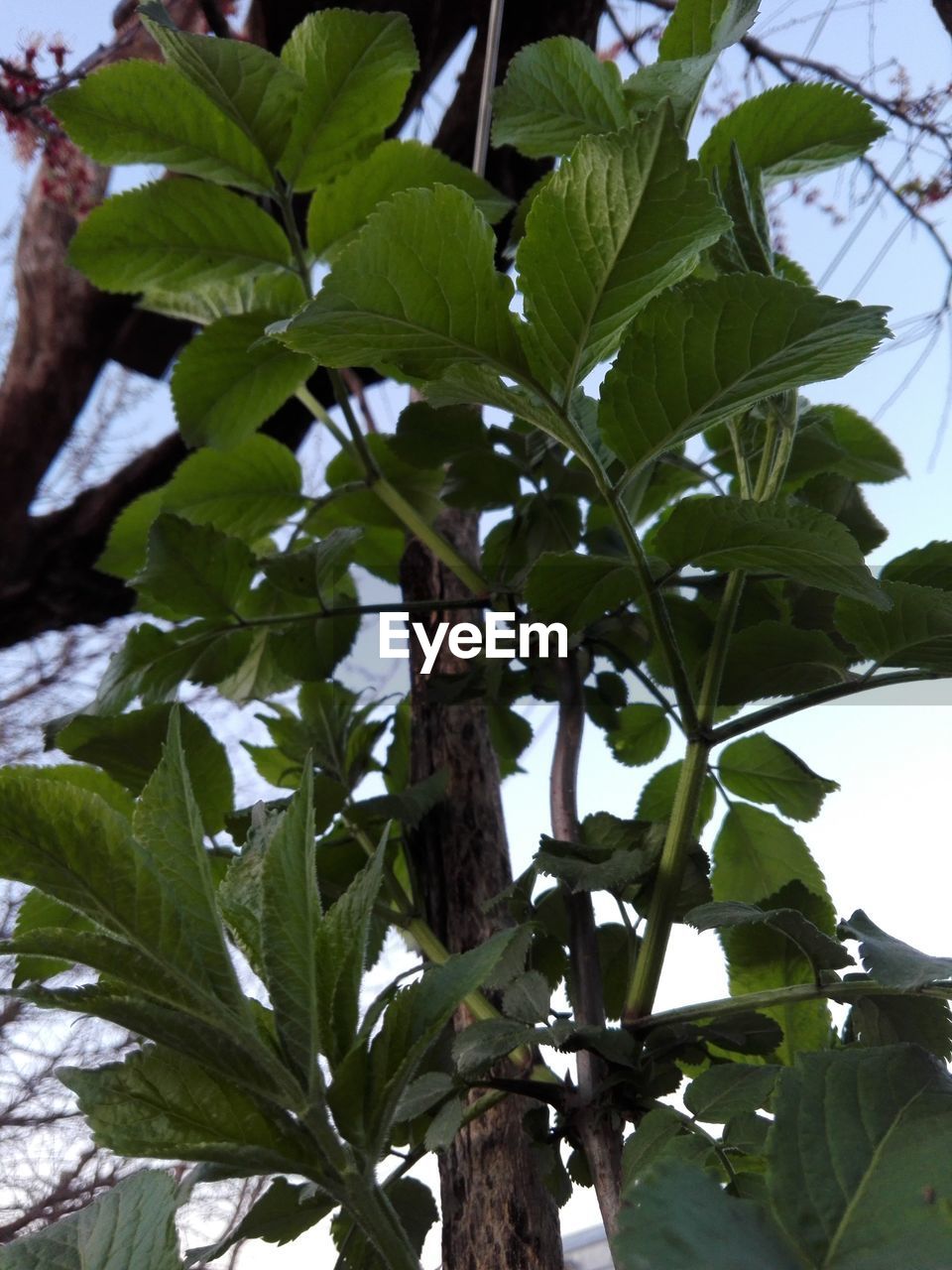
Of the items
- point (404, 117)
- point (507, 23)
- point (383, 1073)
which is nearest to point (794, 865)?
point (383, 1073)

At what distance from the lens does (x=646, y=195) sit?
217 mm

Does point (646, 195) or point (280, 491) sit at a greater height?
point (280, 491)

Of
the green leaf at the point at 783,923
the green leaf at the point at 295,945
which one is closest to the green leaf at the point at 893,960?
the green leaf at the point at 783,923

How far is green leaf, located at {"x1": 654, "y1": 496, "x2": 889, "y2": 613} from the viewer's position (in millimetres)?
247

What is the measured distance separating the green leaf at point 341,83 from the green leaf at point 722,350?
0.81 feet

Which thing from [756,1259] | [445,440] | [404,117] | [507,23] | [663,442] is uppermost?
[404,117]

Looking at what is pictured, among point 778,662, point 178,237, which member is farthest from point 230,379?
point 778,662

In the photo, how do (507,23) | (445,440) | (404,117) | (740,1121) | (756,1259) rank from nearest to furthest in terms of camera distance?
(756,1259) < (740,1121) < (445,440) < (507,23) < (404,117)

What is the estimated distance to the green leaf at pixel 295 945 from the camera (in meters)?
0.17

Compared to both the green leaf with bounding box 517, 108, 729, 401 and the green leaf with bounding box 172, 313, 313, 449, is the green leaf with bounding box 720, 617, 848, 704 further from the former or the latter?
the green leaf with bounding box 172, 313, 313, 449

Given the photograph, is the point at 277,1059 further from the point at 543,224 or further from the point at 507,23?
the point at 507,23

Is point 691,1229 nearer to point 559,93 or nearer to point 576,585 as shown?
point 576,585

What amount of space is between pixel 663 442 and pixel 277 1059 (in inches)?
6.5

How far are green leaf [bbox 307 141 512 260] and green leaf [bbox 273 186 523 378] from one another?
22cm
